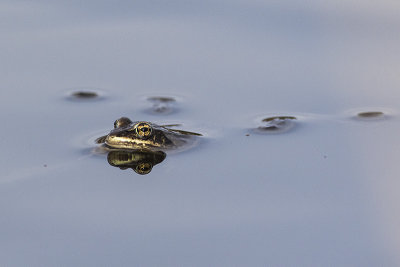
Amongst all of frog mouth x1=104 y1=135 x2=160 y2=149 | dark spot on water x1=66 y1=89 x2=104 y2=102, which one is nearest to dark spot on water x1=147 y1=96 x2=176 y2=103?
dark spot on water x1=66 y1=89 x2=104 y2=102

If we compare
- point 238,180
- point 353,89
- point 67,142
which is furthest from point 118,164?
point 353,89

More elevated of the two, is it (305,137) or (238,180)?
(305,137)

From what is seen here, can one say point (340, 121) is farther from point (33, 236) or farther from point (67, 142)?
point (33, 236)

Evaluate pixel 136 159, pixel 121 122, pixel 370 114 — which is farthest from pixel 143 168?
pixel 370 114

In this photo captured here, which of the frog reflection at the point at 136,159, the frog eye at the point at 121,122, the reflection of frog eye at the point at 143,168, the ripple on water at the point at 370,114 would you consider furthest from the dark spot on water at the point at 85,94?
the ripple on water at the point at 370,114

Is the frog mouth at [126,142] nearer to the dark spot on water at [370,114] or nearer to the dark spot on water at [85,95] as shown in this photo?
the dark spot on water at [85,95]

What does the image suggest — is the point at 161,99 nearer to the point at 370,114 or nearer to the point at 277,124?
the point at 277,124
